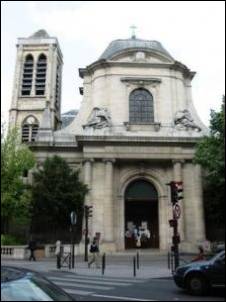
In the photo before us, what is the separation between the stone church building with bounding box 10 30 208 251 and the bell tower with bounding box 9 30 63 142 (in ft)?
25.2

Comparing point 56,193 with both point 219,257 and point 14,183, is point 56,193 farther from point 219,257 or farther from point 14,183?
point 219,257

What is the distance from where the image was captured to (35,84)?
50.5 meters

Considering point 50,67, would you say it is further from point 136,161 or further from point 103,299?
point 103,299

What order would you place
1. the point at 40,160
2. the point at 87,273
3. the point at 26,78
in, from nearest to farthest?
the point at 87,273 → the point at 40,160 → the point at 26,78

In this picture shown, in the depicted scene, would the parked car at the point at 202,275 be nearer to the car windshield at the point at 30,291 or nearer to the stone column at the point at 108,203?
the car windshield at the point at 30,291

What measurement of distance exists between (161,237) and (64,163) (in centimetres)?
998

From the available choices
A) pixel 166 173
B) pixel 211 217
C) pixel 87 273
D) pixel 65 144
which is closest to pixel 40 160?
pixel 65 144

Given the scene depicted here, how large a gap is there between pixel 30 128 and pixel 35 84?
6.86m

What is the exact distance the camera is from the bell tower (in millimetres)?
46969

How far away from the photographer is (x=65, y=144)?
123 ft

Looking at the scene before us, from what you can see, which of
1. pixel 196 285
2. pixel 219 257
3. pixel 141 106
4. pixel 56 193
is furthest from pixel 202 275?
pixel 141 106

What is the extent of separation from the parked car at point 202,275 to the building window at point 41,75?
1583 inches

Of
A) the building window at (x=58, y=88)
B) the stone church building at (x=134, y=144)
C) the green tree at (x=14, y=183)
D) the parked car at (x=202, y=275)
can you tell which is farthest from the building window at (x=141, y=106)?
the parked car at (x=202, y=275)

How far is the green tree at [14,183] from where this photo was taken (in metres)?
30.7
